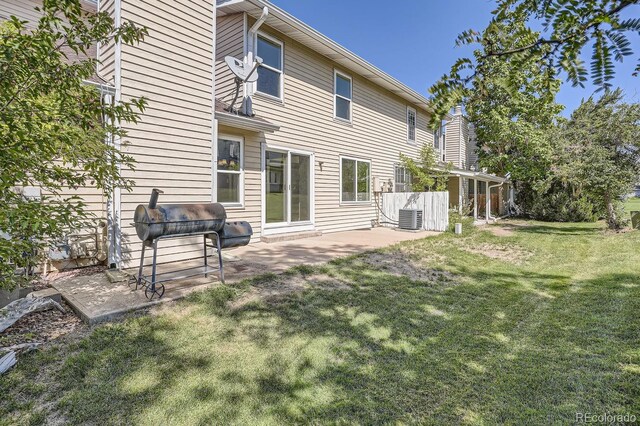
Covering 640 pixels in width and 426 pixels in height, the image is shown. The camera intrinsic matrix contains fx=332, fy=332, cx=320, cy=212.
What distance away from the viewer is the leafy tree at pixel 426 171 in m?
12.1

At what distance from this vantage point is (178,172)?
18.6ft

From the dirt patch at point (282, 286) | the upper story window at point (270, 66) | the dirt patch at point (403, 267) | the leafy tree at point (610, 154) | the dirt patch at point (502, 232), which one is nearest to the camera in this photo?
the dirt patch at point (282, 286)

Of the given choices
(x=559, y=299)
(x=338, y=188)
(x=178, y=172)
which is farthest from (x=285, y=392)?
(x=338, y=188)

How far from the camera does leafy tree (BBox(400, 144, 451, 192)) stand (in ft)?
39.8

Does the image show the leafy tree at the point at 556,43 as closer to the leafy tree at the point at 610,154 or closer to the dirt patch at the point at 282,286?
the dirt patch at the point at 282,286

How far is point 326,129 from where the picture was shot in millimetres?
9992

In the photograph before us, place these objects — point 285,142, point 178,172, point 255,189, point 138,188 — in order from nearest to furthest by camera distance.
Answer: point 138,188 → point 178,172 → point 255,189 → point 285,142

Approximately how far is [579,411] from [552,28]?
2321mm

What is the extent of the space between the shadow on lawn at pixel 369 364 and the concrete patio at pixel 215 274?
0.41m

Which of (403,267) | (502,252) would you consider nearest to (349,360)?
(403,267)

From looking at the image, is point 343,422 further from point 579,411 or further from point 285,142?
point 285,142

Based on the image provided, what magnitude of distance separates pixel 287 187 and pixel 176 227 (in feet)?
15.8

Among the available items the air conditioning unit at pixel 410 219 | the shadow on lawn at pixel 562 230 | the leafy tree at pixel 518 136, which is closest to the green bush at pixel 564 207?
the leafy tree at pixel 518 136

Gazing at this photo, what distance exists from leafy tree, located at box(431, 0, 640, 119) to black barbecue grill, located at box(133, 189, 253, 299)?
346 centimetres
